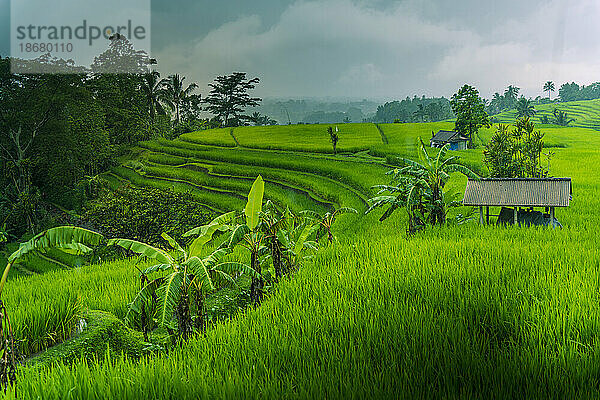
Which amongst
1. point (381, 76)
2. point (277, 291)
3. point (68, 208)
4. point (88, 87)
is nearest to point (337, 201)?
point (277, 291)

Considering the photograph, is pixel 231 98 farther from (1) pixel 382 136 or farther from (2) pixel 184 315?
(2) pixel 184 315

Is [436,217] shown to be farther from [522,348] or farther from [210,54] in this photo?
[210,54]

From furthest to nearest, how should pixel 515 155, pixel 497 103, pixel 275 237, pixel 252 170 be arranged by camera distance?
pixel 497 103, pixel 252 170, pixel 515 155, pixel 275 237

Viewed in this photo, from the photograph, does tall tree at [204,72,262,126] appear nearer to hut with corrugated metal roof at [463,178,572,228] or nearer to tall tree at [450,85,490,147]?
tall tree at [450,85,490,147]

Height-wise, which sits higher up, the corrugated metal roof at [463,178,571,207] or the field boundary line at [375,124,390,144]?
the field boundary line at [375,124,390,144]

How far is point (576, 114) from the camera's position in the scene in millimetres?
31297

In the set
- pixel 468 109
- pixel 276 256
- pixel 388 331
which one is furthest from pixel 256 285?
pixel 468 109

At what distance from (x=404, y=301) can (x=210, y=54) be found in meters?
20.1

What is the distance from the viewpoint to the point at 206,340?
1.72 meters

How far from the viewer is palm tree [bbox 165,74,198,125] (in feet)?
60.7

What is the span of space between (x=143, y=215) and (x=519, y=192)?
5.46m

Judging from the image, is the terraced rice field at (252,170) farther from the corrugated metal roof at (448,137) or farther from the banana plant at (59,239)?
the banana plant at (59,239)

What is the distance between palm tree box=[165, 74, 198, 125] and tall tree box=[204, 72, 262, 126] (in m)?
1.16

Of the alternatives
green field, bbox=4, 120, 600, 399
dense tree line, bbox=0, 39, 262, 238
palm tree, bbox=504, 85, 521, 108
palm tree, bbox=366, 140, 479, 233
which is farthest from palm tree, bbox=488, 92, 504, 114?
green field, bbox=4, 120, 600, 399
